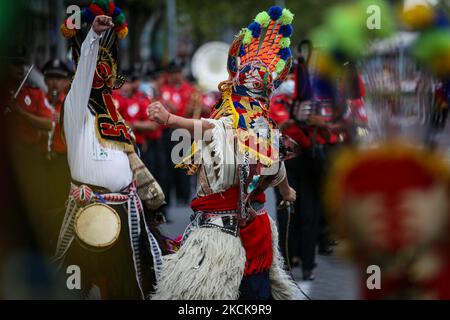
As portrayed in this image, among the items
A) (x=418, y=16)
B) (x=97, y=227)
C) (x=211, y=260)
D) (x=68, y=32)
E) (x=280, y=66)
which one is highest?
(x=68, y=32)

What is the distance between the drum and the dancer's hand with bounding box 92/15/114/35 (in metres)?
0.96

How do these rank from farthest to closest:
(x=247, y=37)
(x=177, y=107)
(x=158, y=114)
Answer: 1. (x=177, y=107)
2. (x=247, y=37)
3. (x=158, y=114)

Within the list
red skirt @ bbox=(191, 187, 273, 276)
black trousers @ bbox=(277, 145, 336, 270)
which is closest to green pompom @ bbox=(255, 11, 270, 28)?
red skirt @ bbox=(191, 187, 273, 276)

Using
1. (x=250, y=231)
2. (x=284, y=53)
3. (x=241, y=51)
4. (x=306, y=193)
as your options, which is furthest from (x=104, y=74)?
(x=306, y=193)

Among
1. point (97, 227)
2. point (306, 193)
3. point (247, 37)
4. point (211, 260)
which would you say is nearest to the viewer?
point (211, 260)

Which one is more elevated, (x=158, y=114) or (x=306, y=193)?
(x=158, y=114)

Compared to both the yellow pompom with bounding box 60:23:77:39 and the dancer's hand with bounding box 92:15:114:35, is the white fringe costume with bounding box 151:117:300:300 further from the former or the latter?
the yellow pompom with bounding box 60:23:77:39

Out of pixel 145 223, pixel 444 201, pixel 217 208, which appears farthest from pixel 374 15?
pixel 145 223

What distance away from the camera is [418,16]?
1.95m

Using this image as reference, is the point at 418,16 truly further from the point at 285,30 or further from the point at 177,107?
the point at 177,107

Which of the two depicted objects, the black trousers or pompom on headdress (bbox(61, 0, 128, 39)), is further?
the black trousers

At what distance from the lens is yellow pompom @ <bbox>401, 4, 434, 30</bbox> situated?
1.94 metres

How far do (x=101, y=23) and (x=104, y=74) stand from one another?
1.48 ft

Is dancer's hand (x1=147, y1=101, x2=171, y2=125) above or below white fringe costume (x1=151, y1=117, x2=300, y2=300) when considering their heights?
above
